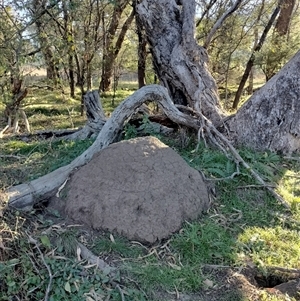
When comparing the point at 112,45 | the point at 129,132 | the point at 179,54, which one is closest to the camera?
the point at 129,132

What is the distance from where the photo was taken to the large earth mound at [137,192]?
3.20m

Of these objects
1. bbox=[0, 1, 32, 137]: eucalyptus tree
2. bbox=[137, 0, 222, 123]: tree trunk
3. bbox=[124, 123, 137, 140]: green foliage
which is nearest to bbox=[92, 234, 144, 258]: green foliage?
bbox=[124, 123, 137, 140]: green foliage

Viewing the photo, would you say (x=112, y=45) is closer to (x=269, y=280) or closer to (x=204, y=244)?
(x=204, y=244)

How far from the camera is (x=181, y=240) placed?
3104mm

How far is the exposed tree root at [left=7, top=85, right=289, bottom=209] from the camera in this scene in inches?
137

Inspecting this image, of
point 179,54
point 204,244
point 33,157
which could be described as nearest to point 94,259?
point 204,244

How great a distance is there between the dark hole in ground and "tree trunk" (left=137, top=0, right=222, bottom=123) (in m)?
2.58

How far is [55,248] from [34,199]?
2.36 ft

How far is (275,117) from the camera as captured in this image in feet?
15.9

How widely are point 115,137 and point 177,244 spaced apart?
180cm

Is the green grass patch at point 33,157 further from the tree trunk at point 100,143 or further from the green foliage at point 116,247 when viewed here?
the green foliage at point 116,247

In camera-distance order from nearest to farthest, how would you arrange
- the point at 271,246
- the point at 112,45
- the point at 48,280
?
the point at 48,280 < the point at 271,246 < the point at 112,45

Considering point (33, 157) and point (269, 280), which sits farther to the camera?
point (33, 157)

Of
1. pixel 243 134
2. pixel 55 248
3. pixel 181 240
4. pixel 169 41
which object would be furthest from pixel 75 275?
pixel 169 41
